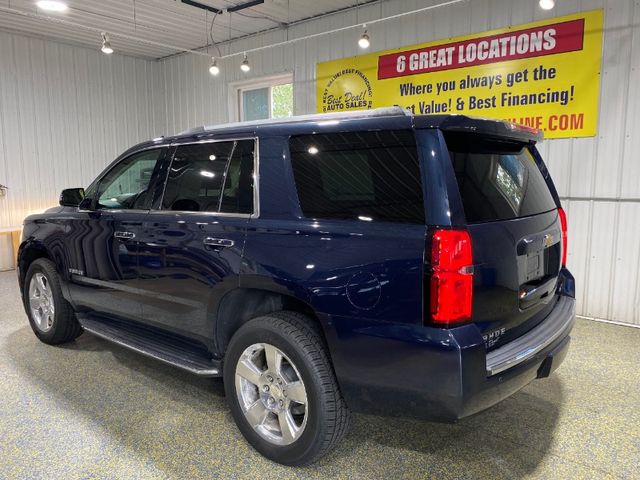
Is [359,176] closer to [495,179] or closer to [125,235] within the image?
[495,179]

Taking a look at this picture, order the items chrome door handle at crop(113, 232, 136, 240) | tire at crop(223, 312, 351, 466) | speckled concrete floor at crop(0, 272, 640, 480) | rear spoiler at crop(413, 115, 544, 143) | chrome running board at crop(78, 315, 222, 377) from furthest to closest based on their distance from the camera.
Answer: chrome door handle at crop(113, 232, 136, 240) → chrome running board at crop(78, 315, 222, 377) → speckled concrete floor at crop(0, 272, 640, 480) → tire at crop(223, 312, 351, 466) → rear spoiler at crop(413, 115, 544, 143)

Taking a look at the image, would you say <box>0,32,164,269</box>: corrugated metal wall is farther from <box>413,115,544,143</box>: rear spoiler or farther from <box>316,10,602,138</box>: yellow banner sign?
<box>413,115,544,143</box>: rear spoiler

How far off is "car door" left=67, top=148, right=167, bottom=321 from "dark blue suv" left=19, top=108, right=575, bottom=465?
42 millimetres

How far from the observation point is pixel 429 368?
1866 mm

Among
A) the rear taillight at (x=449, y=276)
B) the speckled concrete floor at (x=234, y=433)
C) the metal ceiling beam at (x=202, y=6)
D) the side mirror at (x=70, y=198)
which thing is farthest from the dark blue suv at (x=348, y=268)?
the metal ceiling beam at (x=202, y=6)

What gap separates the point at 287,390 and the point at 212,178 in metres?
1.23

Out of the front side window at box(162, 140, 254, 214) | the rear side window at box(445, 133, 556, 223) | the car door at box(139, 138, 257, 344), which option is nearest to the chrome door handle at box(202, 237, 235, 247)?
the car door at box(139, 138, 257, 344)

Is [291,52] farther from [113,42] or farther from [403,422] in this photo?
[403,422]

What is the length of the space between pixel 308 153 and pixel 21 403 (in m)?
2.38

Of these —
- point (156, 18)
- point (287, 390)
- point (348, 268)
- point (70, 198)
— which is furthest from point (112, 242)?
point (156, 18)

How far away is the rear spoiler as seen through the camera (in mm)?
1953

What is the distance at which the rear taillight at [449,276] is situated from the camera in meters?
1.84

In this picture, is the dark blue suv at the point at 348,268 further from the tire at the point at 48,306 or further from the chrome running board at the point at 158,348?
the tire at the point at 48,306

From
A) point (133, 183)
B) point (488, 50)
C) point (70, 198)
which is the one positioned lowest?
point (70, 198)
